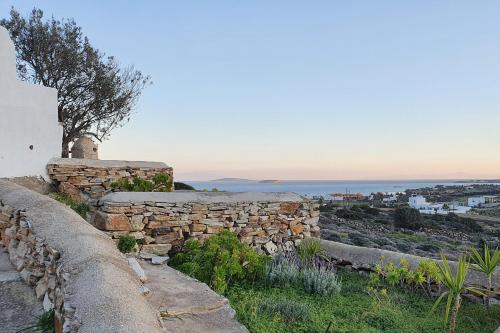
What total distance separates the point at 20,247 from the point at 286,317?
281 cm

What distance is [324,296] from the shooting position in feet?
15.5

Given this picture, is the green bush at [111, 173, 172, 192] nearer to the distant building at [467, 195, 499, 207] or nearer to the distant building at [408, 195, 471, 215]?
the distant building at [408, 195, 471, 215]

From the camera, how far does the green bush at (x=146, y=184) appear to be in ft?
28.3

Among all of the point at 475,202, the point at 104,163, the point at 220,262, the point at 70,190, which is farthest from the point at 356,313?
the point at 475,202

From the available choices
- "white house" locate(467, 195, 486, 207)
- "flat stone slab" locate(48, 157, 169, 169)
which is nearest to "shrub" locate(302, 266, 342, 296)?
"flat stone slab" locate(48, 157, 169, 169)

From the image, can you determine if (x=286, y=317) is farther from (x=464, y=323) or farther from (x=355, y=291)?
(x=464, y=323)

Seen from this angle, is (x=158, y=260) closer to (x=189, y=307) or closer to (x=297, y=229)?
(x=189, y=307)

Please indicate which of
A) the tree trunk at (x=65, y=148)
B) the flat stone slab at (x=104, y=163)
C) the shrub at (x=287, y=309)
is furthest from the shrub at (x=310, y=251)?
the tree trunk at (x=65, y=148)

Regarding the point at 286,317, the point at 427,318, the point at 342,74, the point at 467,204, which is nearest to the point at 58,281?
the point at 286,317

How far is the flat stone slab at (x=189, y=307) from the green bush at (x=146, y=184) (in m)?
4.76

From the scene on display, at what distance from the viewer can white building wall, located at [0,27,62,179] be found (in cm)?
800

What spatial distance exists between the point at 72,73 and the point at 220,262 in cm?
1149

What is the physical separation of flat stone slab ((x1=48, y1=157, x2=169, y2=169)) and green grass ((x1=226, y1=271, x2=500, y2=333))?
5.80m

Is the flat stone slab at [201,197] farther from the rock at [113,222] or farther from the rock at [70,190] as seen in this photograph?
the rock at [70,190]
